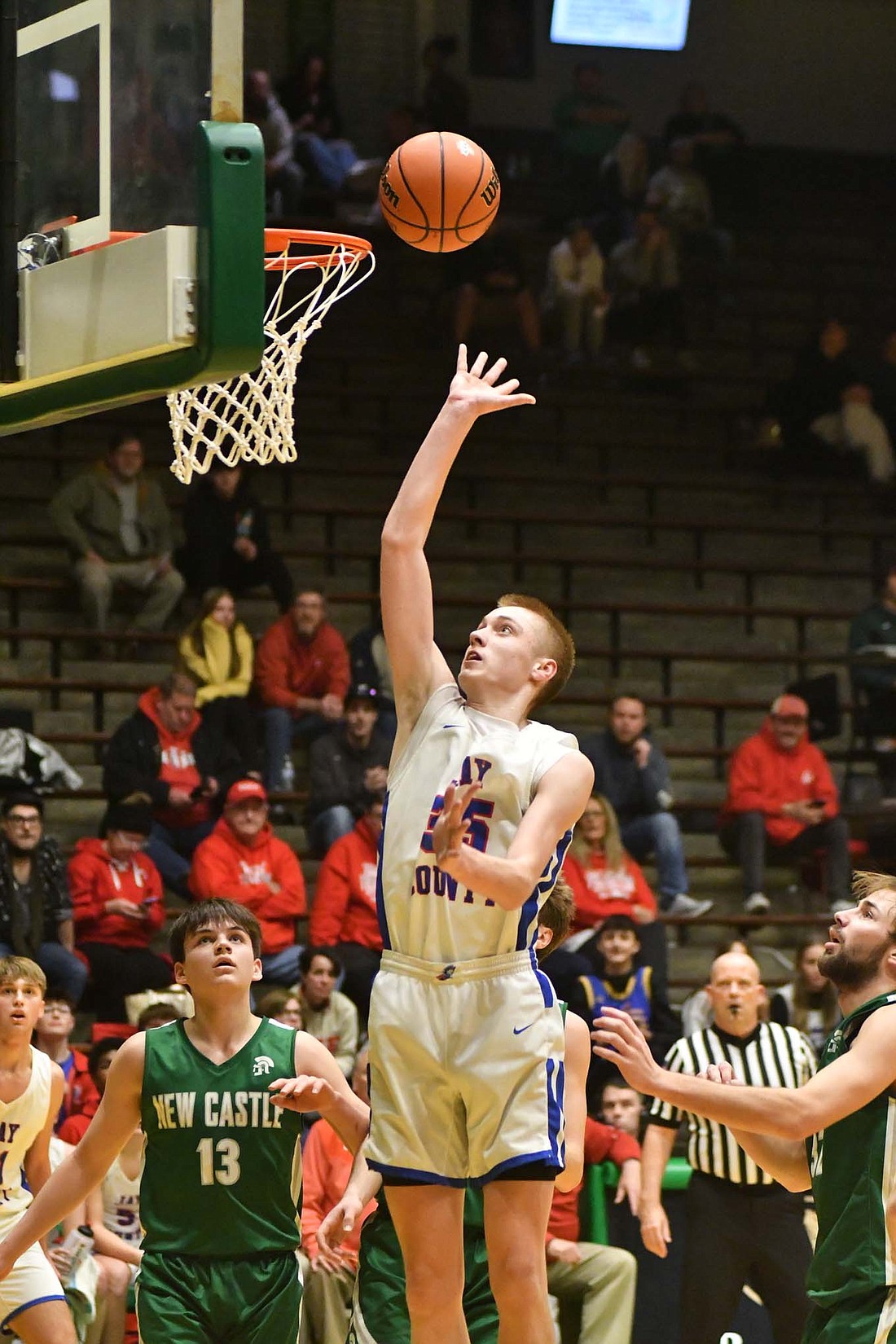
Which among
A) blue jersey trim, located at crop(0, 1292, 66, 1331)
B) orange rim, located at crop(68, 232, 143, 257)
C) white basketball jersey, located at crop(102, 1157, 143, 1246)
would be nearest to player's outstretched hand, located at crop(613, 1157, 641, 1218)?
white basketball jersey, located at crop(102, 1157, 143, 1246)

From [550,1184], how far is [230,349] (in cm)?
187

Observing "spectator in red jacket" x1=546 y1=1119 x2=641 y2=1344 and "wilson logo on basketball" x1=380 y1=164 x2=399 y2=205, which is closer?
"wilson logo on basketball" x1=380 y1=164 x2=399 y2=205

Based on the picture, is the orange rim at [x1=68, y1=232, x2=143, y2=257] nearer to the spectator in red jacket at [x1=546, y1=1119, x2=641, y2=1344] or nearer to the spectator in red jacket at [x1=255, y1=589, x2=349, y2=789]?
the spectator in red jacket at [x1=546, y1=1119, x2=641, y2=1344]

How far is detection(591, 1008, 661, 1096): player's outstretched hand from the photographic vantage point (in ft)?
13.7

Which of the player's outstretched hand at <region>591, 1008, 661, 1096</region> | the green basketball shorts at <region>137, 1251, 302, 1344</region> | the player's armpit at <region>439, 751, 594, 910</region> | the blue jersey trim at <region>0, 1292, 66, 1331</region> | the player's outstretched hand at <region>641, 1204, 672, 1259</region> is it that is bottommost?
the player's outstretched hand at <region>641, 1204, 672, 1259</region>

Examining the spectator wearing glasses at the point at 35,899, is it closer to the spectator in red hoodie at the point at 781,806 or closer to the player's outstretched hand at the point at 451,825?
the spectator in red hoodie at the point at 781,806

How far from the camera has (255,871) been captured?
1033 centimetres

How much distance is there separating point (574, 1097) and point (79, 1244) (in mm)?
2990

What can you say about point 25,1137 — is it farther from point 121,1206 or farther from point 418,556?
point 418,556

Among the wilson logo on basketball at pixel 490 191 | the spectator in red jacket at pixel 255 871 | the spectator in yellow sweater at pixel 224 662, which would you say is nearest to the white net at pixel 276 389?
the wilson logo on basketball at pixel 490 191

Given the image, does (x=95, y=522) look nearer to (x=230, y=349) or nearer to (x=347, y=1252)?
(x=347, y=1252)

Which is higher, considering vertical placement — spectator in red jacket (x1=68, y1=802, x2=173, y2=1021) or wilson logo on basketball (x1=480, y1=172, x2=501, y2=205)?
wilson logo on basketball (x1=480, y1=172, x2=501, y2=205)

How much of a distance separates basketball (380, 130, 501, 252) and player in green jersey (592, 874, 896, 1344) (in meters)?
2.03

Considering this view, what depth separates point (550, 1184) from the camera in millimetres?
4195
